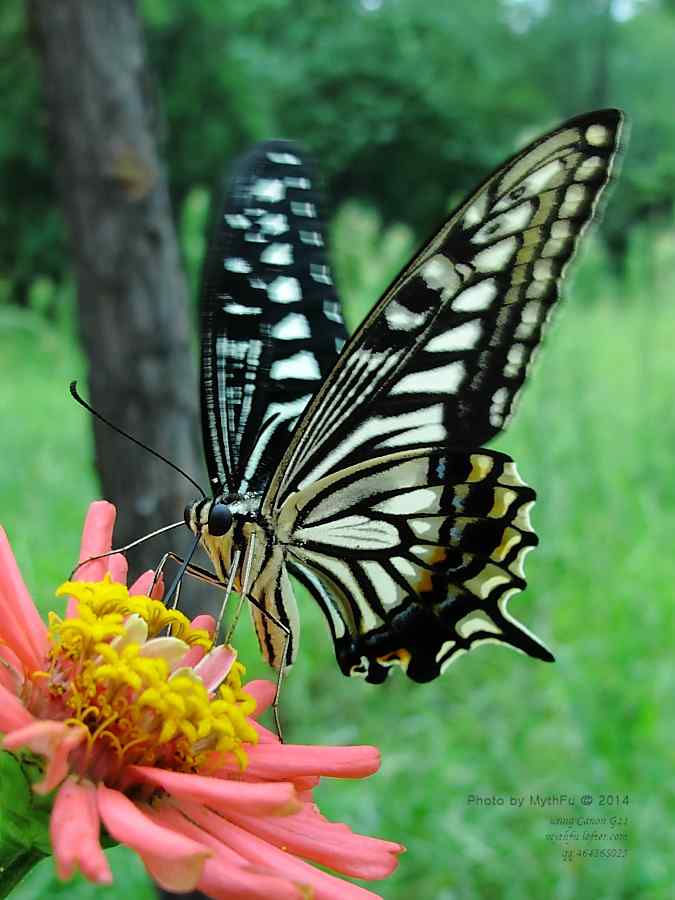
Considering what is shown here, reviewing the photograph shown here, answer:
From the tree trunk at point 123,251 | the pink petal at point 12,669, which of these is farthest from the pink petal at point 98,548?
the tree trunk at point 123,251

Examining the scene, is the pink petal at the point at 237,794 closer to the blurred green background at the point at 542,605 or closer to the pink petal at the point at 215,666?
the pink petal at the point at 215,666

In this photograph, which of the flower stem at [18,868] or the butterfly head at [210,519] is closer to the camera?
the flower stem at [18,868]

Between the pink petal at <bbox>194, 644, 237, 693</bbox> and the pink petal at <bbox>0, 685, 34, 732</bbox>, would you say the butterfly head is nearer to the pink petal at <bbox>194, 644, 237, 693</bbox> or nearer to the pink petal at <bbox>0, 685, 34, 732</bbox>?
the pink petal at <bbox>194, 644, 237, 693</bbox>

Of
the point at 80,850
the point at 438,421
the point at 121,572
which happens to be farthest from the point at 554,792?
the point at 80,850

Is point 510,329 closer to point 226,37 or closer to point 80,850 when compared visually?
point 80,850

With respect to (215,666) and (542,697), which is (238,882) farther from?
(542,697)

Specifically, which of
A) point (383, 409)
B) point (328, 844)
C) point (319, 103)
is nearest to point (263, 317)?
point (383, 409)

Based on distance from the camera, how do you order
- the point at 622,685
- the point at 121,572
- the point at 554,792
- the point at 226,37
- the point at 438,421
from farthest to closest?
the point at 226,37 → the point at 622,685 → the point at 554,792 → the point at 438,421 → the point at 121,572
